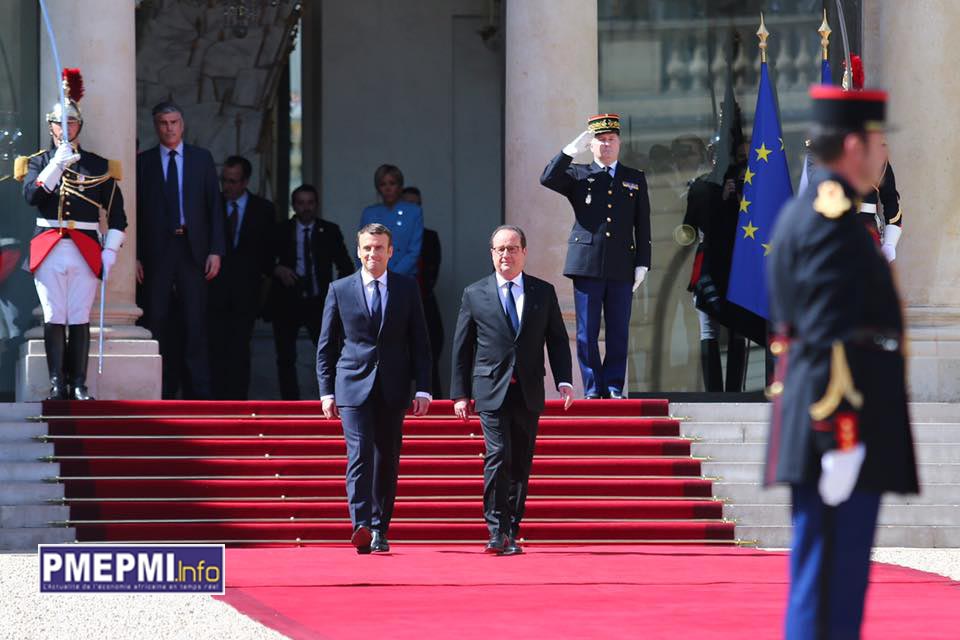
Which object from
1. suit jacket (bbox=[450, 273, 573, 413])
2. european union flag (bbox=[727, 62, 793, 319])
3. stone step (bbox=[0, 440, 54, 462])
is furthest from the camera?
european union flag (bbox=[727, 62, 793, 319])

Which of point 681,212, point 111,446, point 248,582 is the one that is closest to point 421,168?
point 681,212

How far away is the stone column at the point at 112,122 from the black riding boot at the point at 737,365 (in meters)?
4.89

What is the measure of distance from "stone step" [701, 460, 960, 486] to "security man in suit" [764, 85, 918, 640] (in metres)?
6.85

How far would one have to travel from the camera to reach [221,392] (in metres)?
15.9

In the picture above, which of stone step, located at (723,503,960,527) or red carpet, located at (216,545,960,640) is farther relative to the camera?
stone step, located at (723,503,960,527)

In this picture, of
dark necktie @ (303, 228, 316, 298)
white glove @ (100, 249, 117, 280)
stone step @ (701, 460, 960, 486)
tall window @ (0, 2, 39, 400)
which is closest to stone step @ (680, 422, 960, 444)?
stone step @ (701, 460, 960, 486)

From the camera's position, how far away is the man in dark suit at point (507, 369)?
10922 mm

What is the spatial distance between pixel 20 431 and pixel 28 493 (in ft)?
2.75

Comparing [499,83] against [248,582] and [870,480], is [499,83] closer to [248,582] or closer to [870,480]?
[248,582]

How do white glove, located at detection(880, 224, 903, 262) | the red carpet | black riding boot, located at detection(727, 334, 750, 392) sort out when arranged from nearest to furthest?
the red carpet
white glove, located at detection(880, 224, 903, 262)
black riding boot, located at detection(727, 334, 750, 392)

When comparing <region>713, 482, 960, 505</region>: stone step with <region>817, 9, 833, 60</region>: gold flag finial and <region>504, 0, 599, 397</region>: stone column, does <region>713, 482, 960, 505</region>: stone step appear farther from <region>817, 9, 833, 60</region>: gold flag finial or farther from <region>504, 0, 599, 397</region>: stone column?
<region>817, 9, 833, 60</region>: gold flag finial

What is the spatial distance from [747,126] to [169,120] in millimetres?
5089

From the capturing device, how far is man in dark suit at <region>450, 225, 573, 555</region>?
10.9 metres

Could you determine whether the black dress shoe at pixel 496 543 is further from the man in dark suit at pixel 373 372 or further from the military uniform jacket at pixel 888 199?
Answer: the military uniform jacket at pixel 888 199
